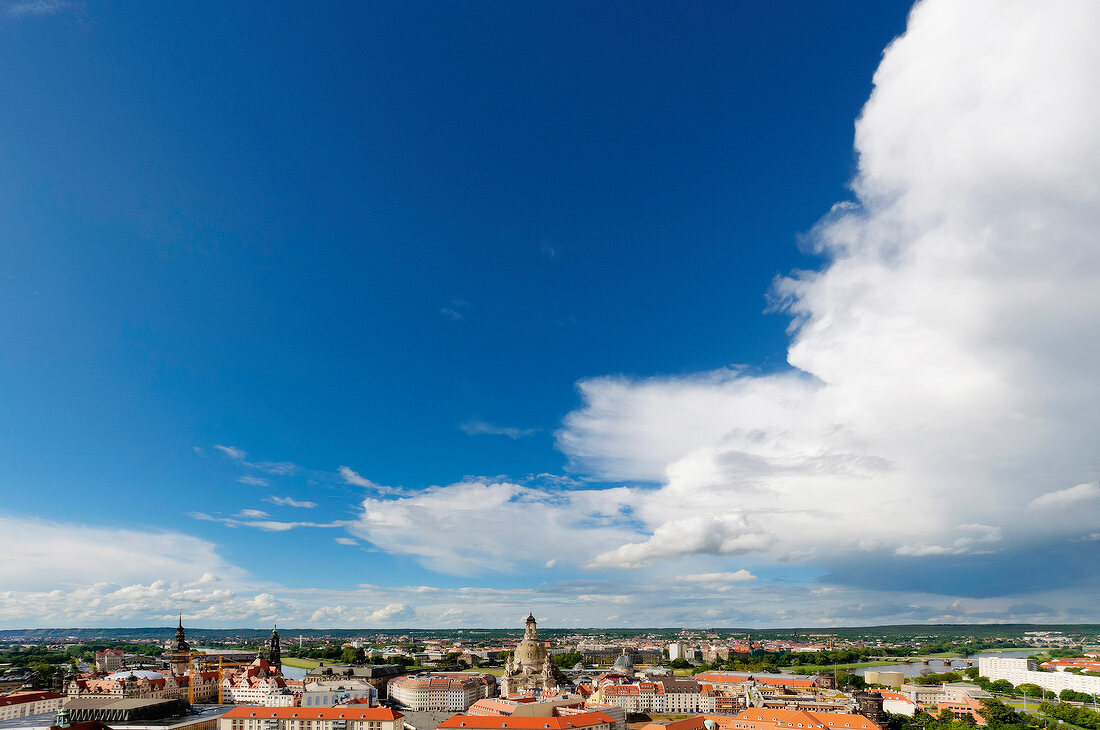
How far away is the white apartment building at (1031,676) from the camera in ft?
448

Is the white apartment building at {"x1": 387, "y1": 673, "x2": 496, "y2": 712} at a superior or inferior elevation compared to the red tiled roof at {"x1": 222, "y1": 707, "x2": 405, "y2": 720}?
inferior

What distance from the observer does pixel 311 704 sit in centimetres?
10369

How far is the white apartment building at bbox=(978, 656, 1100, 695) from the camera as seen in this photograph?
136700 mm

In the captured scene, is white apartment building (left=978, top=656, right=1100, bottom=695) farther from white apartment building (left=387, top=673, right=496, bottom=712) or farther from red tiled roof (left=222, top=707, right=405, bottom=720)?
red tiled roof (left=222, top=707, right=405, bottom=720)

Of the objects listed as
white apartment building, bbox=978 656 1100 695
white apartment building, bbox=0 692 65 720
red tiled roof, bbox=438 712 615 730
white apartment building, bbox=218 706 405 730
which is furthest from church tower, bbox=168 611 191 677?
white apartment building, bbox=978 656 1100 695

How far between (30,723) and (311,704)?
3461cm

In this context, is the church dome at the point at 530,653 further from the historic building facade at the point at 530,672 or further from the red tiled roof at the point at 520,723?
the red tiled roof at the point at 520,723

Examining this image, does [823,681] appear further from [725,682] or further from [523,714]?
[523,714]

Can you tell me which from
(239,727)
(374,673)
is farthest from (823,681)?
(239,727)

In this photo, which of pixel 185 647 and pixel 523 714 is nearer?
pixel 523 714

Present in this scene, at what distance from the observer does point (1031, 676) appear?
498 feet

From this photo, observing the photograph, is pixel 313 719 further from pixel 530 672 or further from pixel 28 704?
pixel 530 672

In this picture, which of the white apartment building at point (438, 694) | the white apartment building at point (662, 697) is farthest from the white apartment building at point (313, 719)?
the white apartment building at point (662, 697)

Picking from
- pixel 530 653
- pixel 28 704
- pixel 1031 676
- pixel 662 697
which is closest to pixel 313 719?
pixel 28 704
